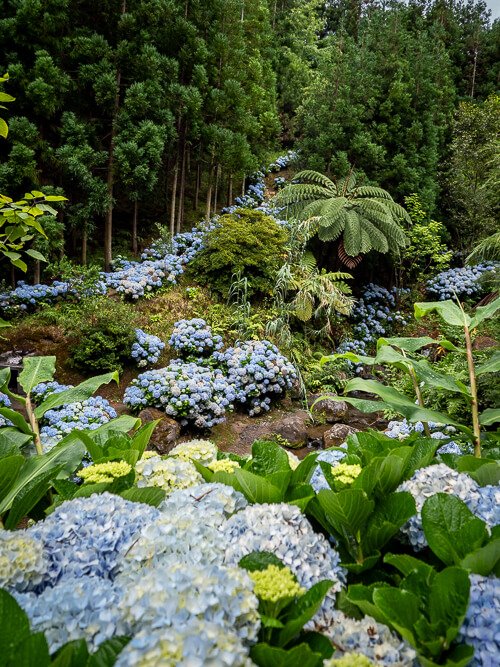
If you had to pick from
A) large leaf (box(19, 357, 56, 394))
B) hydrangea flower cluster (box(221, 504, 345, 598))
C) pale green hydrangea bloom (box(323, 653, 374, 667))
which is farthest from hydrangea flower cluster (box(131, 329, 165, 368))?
pale green hydrangea bloom (box(323, 653, 374, 667))

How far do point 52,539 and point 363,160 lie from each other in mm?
9343

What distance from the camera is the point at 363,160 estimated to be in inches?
352

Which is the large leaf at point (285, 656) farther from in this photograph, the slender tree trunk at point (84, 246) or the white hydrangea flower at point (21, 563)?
the slender tree trunk at point (84, 246)

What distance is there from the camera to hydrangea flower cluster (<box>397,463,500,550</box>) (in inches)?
39.9

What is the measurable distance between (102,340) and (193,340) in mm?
1117

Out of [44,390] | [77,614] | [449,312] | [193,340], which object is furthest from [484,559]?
[193,340]

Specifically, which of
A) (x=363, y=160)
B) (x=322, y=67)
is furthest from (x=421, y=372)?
(x=322, y=67)

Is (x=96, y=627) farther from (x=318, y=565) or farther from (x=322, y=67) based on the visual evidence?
(x=322, y=67)

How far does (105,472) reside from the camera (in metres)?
1.19

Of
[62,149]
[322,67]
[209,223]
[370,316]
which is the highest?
[322,67]

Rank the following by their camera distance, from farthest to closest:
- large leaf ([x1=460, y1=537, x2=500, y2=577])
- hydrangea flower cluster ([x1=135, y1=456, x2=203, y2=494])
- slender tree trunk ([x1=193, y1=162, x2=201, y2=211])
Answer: slender tree trunk ([x1=193, y1=162, x2=201, y2=211]) → hydrangea flower cluster ([x1=135, y1=456, x2=203, y2=494]) → large leaf ([x1=460, y1=537, x2=500, y2=577])

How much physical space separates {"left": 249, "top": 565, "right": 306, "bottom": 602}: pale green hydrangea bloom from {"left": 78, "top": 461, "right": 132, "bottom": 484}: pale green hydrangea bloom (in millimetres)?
513

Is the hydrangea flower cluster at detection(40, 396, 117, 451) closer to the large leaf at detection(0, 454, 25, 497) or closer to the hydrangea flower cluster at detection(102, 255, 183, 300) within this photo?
the hydrangea flower cluster at detection(102, 255, 183, 300)

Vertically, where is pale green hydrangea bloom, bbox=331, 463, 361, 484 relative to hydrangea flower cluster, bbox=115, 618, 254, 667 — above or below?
below
